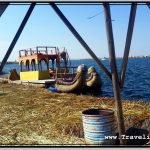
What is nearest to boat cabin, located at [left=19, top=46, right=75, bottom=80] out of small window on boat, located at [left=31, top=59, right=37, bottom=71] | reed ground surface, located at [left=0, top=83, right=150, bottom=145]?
small window on boat, located at [left=31, top=59, right=37, bottom=71]

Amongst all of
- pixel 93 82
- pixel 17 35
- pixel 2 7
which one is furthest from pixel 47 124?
pixel 93 82

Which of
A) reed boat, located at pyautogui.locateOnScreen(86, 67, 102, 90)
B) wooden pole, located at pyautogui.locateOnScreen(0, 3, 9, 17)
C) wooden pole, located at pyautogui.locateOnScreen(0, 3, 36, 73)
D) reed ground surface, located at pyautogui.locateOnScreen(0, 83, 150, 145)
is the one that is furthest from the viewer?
reed boat, located at pyautogui.locateOnScreen(86, 67, 102, 90)

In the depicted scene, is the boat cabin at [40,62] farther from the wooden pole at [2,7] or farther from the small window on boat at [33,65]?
the wooden pole at [2,7]

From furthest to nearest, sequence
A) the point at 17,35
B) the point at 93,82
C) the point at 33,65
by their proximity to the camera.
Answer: the point at 33,65 < the point at 93,82 < the point at 17,35

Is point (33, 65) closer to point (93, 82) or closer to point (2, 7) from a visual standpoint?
point (93, 82)

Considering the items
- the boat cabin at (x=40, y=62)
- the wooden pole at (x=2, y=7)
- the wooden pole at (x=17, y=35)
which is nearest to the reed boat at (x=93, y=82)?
the boat cabin at (x=40, y=62)

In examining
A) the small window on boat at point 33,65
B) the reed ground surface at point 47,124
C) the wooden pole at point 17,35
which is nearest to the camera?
the wooden pole at point 17,35

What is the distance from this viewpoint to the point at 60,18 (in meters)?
6.17

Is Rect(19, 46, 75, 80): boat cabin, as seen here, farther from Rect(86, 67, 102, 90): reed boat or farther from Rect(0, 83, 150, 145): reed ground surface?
Rect(0, 83, 150, 145): reed ground surface

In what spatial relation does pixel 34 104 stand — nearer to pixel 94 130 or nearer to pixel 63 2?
pixel 94 130

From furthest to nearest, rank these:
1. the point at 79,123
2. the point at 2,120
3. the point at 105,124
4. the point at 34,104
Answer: the point at 34,104, the point at 2,120, the point at 79,123, the point at 105,124

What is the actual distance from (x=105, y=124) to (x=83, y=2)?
8.68ft

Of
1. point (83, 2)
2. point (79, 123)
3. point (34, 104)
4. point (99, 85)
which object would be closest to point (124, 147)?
point (83, 2)

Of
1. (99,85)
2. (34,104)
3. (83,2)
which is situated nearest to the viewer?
(83,2)
